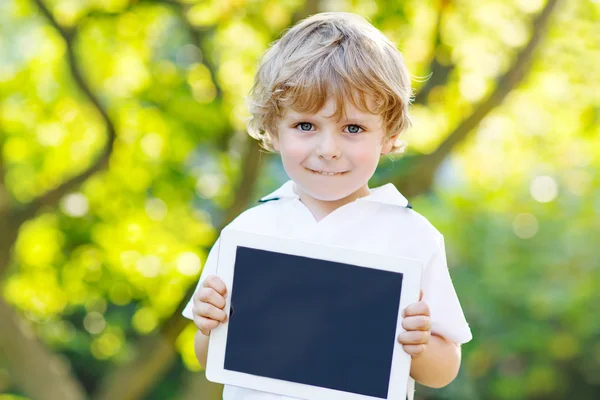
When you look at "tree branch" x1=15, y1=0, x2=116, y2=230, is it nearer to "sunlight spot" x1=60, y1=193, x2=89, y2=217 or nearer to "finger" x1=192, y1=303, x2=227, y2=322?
"sunlight spot" x1=60, y1=193, x2=89, y2=217

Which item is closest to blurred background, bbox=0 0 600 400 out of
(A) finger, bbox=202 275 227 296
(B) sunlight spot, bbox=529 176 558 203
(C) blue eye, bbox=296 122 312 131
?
(C) blue eye, bbox=296 122 312 131

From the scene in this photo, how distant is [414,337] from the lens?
1.48 meters

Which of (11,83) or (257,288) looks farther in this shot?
(11,83)

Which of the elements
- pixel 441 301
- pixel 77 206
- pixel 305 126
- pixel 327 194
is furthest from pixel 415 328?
pixel 77 206

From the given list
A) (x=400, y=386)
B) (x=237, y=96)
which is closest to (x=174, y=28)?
(x=237, y=96)

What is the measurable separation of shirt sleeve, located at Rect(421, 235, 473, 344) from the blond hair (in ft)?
0.94

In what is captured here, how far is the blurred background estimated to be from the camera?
15.2 feet

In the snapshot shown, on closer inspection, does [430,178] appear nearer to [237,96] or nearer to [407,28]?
[407,28]

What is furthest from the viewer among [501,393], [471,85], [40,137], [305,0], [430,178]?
[501,393]

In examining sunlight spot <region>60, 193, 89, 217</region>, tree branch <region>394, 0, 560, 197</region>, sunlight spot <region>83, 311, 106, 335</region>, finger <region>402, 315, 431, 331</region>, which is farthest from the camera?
sunlight spot <region>83, 311, 106, 335</region>

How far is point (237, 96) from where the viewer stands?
532 centimetres

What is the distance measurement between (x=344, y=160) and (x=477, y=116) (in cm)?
292

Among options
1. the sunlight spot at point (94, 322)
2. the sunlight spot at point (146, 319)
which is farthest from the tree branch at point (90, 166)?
the sunlight spot at point (94, 322)

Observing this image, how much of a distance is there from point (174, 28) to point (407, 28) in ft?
5.62
